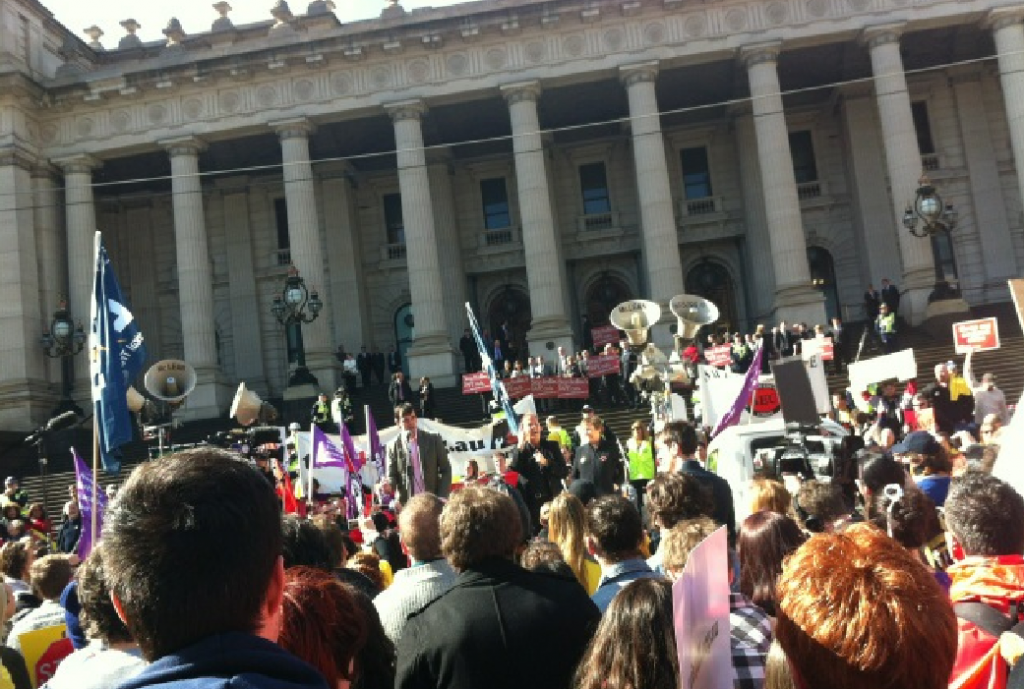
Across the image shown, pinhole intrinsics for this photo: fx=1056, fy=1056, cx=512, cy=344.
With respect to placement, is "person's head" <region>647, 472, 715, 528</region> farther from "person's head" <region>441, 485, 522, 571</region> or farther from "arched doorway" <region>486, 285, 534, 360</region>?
"arched doorway" <region>486, 285, 534, 360</region>

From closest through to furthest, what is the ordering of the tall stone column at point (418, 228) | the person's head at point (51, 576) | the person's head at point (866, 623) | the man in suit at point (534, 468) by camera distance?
the person's head at point (866, 623), the person's head at point (51, 576), the man in suit at point (534, 468), the tall stone column at point (418, 228)

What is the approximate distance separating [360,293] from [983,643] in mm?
37677

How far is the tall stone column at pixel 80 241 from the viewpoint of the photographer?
3447 cm

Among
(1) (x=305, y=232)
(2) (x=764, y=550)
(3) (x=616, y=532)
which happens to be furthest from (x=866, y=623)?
(1) (x=305, y=232)

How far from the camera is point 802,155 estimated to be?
130ft

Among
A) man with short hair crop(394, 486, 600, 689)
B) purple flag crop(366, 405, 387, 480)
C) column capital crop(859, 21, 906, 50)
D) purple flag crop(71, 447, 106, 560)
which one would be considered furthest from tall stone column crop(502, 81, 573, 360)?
man with short hair crop(394, 486, 600, 689)

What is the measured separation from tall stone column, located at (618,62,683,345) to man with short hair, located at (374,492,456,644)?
2847 cm

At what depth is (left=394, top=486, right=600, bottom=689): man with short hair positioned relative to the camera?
12.4 ft

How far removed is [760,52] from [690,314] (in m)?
15.8

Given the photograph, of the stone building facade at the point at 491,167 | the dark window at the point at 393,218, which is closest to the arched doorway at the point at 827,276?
Result: the stone building facade at the point at 491,167

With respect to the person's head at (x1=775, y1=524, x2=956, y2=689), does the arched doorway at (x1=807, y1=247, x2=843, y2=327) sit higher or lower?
higher

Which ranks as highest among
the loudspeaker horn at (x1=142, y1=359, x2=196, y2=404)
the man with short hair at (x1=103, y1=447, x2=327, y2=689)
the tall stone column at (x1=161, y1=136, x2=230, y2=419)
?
the tall stone column at (x1=161, y1=136, x2=230, y2=419)

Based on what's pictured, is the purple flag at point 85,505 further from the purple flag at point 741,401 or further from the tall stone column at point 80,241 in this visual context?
the tall stone column at point 80,241

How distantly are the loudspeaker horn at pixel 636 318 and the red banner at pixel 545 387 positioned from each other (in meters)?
4.80
